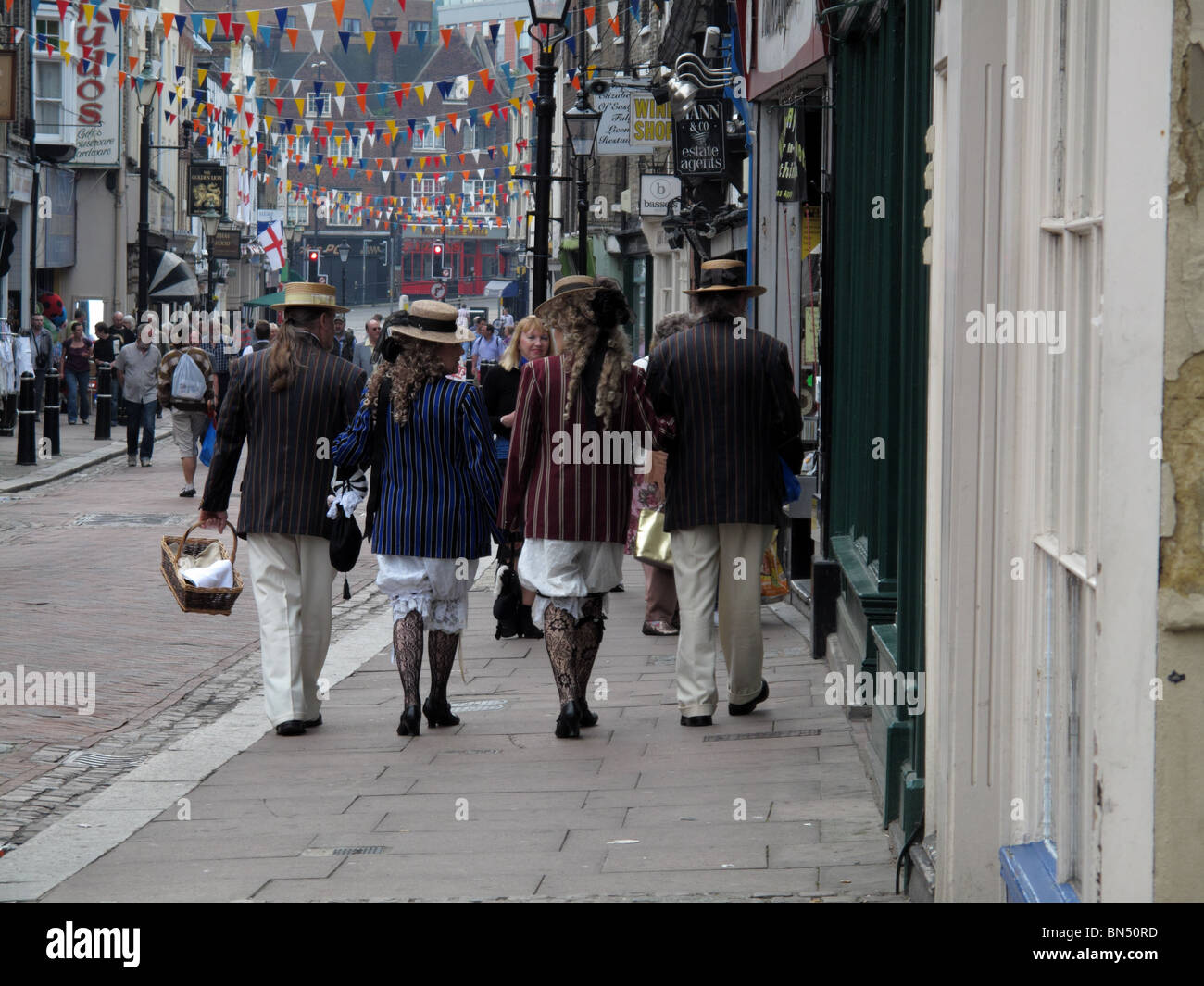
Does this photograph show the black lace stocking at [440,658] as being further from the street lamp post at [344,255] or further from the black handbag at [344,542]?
the street lamp post at [344,255]

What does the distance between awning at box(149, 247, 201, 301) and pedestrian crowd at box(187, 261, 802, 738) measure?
3669 centimetres

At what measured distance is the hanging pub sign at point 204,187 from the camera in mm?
44094

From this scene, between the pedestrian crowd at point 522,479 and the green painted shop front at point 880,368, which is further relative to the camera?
the pedestrian crowd at point 522,479

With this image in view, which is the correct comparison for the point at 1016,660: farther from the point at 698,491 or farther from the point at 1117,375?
the point at 698,491

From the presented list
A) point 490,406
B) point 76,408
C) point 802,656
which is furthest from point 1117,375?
point 76,408

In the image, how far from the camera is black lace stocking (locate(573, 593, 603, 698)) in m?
6.95

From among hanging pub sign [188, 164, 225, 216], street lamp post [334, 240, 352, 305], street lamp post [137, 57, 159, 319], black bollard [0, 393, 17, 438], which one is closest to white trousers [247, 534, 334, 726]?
black bollard [0, 393, 17, 438]

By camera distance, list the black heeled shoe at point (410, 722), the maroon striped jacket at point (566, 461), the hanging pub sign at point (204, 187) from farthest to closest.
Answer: the hanging pub sign at point (204, 187), the black heeled shoe at point (410, 722), the maroon striped jacket at point (566, 461)

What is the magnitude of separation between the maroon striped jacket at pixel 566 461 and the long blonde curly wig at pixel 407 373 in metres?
0.38

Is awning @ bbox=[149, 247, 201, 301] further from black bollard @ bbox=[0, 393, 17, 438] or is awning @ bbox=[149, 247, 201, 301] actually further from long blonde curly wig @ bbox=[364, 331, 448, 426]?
long blonde curly wig @ bbox=[364, 331, 448, 426]

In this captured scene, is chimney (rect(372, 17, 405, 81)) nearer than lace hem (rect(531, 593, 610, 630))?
No

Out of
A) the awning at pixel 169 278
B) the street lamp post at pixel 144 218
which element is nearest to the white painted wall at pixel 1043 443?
the street lamp post at pixel 144 218

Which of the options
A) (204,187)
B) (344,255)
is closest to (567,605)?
(204,187)

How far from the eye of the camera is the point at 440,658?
23.4ft
